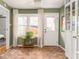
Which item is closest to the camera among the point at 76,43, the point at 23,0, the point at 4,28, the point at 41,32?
the point at 76,43

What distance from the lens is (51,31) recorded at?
32.1 feet

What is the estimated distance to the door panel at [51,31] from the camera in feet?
32.0

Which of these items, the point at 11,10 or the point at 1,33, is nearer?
the point at 1,33

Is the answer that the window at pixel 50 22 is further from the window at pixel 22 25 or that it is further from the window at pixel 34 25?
the window at pixel 22 25

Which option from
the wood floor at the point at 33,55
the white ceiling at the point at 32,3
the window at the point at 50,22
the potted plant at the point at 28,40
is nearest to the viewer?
the wood floor at the point at 33,55

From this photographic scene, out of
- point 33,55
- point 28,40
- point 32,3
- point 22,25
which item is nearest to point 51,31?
point 28,40

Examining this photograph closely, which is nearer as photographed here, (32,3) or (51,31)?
(32,3)

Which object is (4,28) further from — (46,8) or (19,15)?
(46,8)

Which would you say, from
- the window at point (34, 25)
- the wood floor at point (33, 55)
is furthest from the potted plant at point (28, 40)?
the wood floor at point (33, 55)

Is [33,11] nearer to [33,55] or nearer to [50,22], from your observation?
[50,22]

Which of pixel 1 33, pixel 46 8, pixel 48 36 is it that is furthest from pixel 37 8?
pixel 1 33

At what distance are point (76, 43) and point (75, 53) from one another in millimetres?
338

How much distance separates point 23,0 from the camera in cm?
721

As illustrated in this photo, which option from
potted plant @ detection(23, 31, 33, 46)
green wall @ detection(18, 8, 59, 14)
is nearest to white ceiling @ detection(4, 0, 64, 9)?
green wall @ detection(18, 8, 59, 14)
